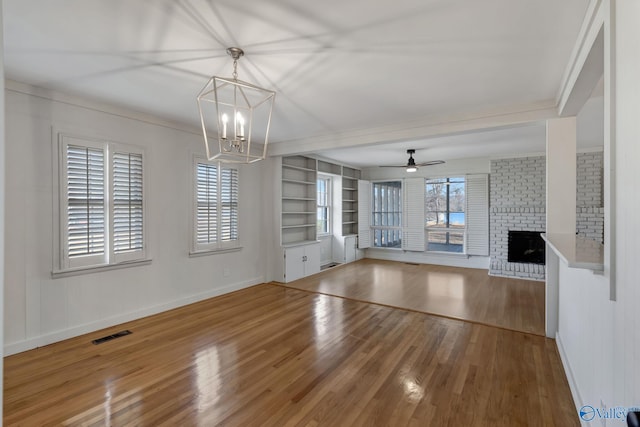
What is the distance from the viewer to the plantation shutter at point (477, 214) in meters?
6.84

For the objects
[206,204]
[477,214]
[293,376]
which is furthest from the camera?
[477,214]

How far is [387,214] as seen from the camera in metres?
8.40

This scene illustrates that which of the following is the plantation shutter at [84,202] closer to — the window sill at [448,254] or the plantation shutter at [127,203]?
the plantation shutter at [127,203]

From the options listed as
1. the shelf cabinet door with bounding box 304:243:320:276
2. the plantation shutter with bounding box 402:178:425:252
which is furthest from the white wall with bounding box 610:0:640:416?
the plantation shutter with bounding box 402:178:425:252

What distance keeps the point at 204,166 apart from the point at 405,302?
3.66 metres

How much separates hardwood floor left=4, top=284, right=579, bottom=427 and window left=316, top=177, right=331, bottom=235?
3872 millimetres

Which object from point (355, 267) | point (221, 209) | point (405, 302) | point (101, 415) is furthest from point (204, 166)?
point (355, 267)

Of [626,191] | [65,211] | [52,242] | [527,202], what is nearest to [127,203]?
[65,211]

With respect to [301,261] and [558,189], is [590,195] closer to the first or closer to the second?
[558,189]

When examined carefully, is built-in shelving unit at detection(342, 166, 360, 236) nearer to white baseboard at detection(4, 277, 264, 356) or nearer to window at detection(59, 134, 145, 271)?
white baseboard at detection(4, 277, 264, 356)

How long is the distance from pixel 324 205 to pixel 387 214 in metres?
1.92

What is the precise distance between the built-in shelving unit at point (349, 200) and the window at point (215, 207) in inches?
135

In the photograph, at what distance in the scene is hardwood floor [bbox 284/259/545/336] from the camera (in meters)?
3.97

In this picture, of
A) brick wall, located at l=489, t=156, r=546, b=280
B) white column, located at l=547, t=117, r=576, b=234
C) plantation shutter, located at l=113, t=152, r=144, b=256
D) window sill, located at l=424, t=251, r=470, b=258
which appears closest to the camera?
white column, located at l=547, t=117, r=576, b=234
